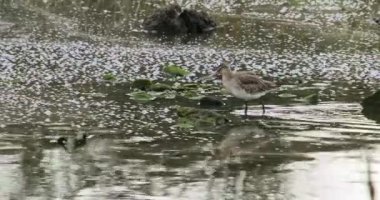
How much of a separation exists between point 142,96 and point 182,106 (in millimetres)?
779

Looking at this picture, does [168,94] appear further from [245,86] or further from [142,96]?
[245,86]

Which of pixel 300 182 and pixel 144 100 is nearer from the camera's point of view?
pixel 300 182

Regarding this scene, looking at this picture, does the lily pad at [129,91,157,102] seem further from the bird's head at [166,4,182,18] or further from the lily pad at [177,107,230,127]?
the bird's head at [166,4,182,18]

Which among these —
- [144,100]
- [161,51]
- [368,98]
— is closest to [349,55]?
[161,51]

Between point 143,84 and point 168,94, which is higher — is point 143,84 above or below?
above

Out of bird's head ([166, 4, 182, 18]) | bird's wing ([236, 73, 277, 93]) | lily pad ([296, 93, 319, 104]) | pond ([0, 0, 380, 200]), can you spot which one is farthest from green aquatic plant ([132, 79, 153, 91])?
bird's head ([166, 4, 182, 18])

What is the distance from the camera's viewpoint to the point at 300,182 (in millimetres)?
8070

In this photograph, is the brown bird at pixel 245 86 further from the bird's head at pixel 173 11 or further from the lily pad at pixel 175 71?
the bird's head at pixel 173 11

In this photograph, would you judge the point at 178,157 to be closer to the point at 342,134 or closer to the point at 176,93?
the point at 342,134

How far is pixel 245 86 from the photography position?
11.4 meters

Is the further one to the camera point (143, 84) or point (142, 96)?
point (143, 84)

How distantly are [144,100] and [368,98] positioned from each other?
3139 mm

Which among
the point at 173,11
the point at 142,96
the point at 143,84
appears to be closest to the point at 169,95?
the point at 142,96

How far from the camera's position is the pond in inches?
317
